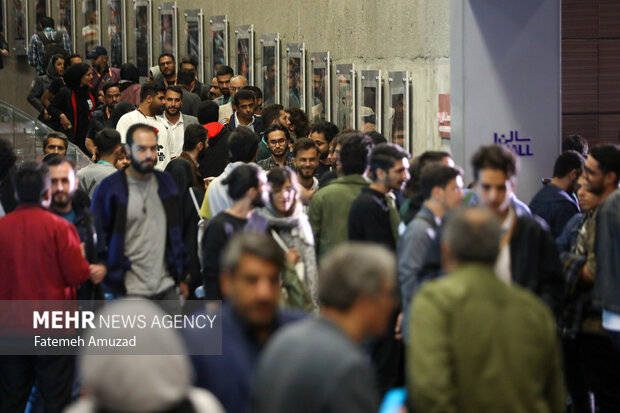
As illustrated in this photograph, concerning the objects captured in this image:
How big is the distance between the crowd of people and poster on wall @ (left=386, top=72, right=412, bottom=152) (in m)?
2.47

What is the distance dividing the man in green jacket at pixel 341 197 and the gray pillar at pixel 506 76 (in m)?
2.28

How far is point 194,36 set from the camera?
57.6ft

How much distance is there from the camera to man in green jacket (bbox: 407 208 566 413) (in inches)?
158

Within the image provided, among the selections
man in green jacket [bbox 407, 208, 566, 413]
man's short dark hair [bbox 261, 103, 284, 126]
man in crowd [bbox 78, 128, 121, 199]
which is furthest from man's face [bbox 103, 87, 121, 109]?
man in green jacket [bbox 407, 208, 566, 413]

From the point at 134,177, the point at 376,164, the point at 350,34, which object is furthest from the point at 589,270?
the point at 350,34

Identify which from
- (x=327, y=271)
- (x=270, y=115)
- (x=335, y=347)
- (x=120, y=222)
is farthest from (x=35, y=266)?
(x=270, y=115)

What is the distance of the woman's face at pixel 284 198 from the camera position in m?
6.80

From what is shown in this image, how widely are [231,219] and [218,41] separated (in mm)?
10972

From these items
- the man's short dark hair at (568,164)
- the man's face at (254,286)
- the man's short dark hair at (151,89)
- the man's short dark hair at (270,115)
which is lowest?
the man's face at (254,286)

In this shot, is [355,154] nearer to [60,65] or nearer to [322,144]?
[322,144]

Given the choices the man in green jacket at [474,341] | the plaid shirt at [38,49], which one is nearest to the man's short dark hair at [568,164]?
the man in green jacket at [474,341]

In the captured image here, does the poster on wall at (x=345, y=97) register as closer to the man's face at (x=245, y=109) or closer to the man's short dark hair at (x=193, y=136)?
the man's face at (x=245, y=109)

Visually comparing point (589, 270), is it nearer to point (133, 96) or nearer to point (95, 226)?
point (95, 226)

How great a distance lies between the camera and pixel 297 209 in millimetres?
6883
